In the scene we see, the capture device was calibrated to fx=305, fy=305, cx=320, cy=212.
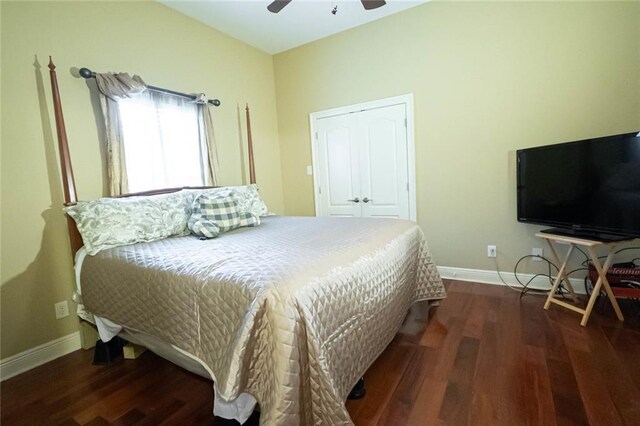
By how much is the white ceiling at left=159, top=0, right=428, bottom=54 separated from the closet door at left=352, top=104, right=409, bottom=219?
3.17 ft

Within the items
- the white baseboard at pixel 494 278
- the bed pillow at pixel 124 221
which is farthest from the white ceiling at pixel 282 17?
the white baseboard at pixel 494 278

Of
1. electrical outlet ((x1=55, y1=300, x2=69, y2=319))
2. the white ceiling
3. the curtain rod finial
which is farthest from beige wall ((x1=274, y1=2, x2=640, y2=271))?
electrical outlet ((x1=55, y1=300, x2=69, y2=319))

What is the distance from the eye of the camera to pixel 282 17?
3.16m

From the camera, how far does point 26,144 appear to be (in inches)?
77.9

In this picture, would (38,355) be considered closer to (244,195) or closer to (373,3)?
(244,195)

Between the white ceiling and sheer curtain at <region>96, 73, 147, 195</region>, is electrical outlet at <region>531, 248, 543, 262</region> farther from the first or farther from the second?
sheer curtain at <region>96, 73, 147, 195</region>

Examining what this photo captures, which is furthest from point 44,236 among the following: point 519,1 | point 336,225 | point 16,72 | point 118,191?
point 519,1

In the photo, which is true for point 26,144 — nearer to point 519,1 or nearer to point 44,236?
point 44,236

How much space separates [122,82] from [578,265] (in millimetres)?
4051

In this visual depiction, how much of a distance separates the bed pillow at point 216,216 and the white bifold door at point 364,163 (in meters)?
1.55

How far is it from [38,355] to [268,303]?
6.61 feet

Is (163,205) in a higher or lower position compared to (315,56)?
lower

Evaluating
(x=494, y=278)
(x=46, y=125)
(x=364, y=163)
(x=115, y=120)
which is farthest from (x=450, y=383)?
(x=46, y=125)

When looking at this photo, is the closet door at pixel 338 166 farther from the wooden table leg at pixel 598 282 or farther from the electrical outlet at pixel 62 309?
the electrical outlet at pixel 62 309
